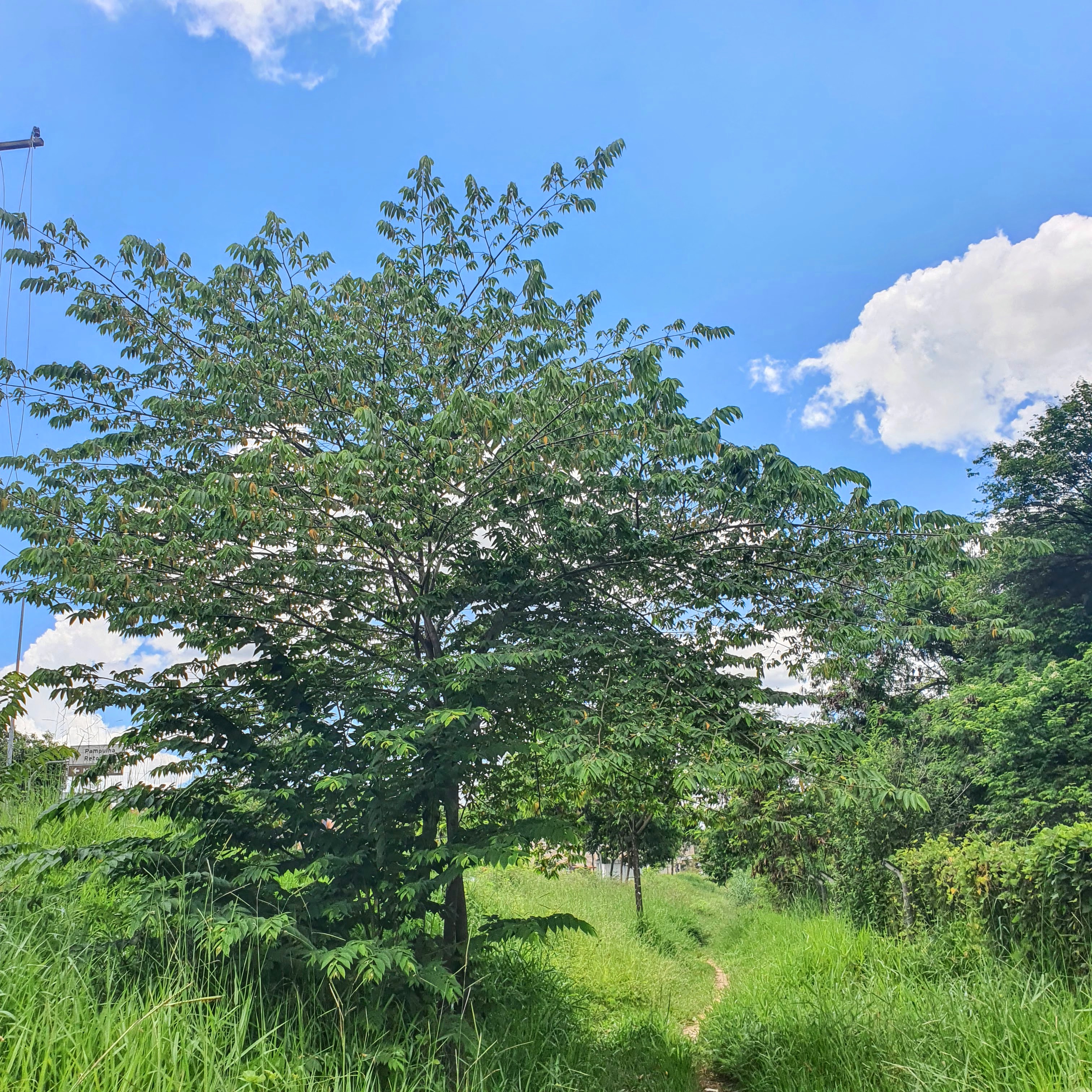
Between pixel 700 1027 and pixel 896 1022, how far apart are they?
9.99 feet

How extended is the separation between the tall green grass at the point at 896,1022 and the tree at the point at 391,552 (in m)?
2.36

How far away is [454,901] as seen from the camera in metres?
6.02

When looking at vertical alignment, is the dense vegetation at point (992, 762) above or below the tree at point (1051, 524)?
below

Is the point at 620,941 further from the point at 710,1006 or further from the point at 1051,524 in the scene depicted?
the point at 1051,524

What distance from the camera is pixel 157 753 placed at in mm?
5773

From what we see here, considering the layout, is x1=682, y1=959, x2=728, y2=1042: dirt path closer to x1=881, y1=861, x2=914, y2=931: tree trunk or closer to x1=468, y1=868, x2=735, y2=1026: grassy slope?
x1=468, y1=868, x2=735, y2=1026: grassy slope

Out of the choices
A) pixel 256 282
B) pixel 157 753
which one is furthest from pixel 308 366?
pixel 157 753

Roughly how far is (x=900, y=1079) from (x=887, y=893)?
5.87 m

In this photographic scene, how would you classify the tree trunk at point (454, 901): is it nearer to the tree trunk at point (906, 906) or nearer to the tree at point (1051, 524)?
the tree trunk at point (906, 906)

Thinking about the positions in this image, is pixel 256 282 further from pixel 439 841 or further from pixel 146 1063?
pixel 146 1063

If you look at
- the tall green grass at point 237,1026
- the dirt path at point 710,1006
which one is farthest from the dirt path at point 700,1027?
the tall green grass at point 237,1026

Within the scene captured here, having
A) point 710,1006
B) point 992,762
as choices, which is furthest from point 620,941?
point 992,762

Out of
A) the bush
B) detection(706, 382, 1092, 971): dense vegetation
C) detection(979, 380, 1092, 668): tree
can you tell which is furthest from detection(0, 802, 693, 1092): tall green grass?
detection(979, 380, 1092, 668): tree

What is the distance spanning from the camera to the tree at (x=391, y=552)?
4.89m
